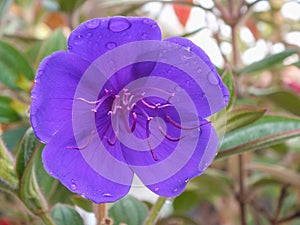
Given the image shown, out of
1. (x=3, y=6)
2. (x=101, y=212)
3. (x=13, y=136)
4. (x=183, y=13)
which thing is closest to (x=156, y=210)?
(x=101, y=212)

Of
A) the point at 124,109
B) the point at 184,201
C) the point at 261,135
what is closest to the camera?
the point at 124,109

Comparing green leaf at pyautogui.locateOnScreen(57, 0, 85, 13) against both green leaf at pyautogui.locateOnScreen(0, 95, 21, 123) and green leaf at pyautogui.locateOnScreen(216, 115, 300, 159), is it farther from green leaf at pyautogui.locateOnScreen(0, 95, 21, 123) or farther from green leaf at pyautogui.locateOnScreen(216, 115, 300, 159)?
green leaf at pyautogui.locateOnScreen(216, 115, 300, 159)

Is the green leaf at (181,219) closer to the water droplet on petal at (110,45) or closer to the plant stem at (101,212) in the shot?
the plant stem at (101,212)

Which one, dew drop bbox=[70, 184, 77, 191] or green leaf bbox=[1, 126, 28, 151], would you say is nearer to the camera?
dew drop bbox=[70, 184, 77, 191]

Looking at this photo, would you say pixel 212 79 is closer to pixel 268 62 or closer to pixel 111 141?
pixel 111 141

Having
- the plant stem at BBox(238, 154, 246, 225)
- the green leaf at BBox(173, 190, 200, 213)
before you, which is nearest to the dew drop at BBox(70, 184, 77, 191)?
the plant stem at BBox(238, 154, 246, 225)

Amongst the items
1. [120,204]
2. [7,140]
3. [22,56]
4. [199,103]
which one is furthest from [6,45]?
[199,103]

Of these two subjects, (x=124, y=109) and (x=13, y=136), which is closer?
(x=124, y=109)
